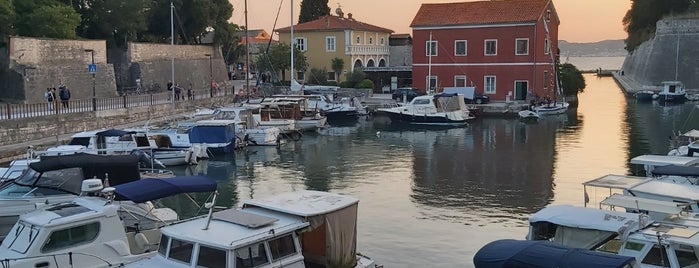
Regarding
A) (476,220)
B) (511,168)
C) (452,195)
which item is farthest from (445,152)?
(476,220)

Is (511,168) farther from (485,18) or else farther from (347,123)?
(485,18)

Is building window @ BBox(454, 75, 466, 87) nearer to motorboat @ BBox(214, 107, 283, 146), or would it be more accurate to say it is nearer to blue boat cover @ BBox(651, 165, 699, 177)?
motorboat @ BBox(214, 107, 283, 146)

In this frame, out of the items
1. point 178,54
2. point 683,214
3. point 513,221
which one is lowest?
point 513,221

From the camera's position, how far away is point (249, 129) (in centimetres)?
3434

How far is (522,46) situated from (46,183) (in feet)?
134

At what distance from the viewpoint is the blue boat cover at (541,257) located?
932cm

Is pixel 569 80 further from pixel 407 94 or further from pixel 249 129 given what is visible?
pixel 249 129

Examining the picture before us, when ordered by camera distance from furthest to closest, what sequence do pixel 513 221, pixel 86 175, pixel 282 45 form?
pixel 282 45 < pixel 513 221 < pixel 86 175

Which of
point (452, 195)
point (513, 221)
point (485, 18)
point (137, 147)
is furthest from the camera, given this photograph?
point (485, 18)

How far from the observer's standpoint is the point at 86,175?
1686 centimetres

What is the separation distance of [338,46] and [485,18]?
1568cm

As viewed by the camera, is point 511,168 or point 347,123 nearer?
point 511,168

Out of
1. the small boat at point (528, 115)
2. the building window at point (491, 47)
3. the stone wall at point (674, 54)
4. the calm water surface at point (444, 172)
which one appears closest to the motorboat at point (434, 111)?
the calm water surface at point (444, 172)

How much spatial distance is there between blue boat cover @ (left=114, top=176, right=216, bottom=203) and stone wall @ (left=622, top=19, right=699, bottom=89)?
6474cm
